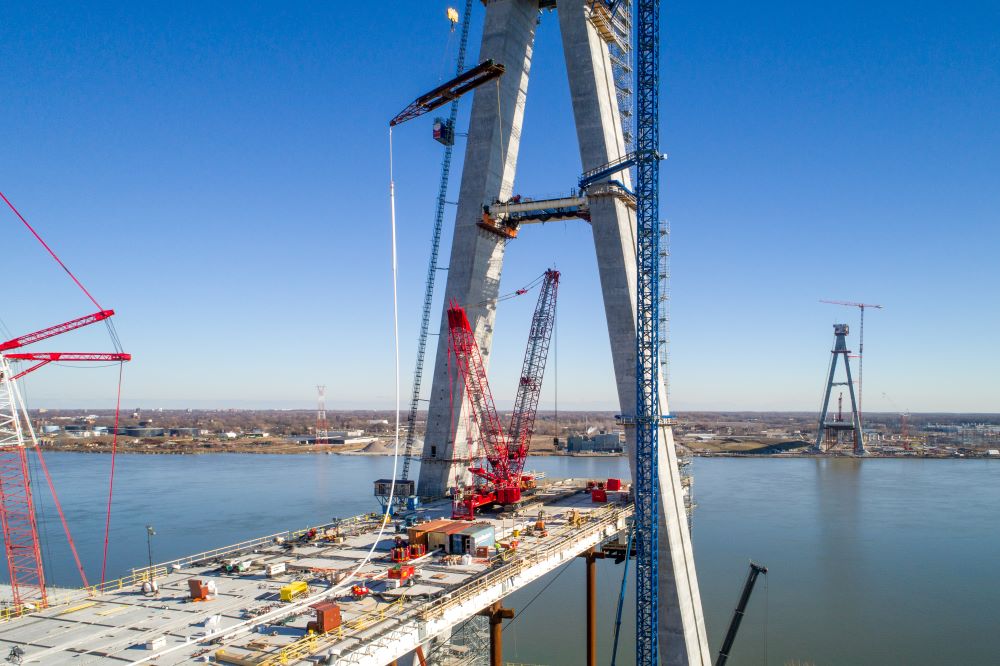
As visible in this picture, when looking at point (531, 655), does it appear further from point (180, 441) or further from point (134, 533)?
point (180, 441)

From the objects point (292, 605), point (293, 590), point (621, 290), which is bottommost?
point (292, 605)

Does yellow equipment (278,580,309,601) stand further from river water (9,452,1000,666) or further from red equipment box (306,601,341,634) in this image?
river water (9,452,1000,666)

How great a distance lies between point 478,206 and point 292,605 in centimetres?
2435

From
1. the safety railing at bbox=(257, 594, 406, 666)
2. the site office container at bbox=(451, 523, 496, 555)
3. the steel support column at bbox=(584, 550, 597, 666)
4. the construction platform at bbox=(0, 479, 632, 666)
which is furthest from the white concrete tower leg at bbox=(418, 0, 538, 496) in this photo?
the safety railing at bbox=(257, 594, 406, 666)

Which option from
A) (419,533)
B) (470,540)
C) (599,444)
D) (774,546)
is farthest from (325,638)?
(599,444)

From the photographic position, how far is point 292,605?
18.9m

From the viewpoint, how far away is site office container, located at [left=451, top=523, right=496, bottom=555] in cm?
2484

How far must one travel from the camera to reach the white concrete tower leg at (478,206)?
37.7 metres

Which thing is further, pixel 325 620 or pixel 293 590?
pixel 293 590

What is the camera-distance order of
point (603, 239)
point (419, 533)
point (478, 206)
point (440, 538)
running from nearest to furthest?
point (419, 533) → point (440, 538) → point (603, 239) → point (478, 206)

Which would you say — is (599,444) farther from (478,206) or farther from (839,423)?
(478,206)

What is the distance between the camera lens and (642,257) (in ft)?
92.8

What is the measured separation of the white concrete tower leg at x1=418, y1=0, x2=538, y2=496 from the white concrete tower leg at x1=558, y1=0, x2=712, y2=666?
5713 millimetres

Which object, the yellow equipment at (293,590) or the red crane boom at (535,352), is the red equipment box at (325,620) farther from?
the red crane boom at (535,352)
